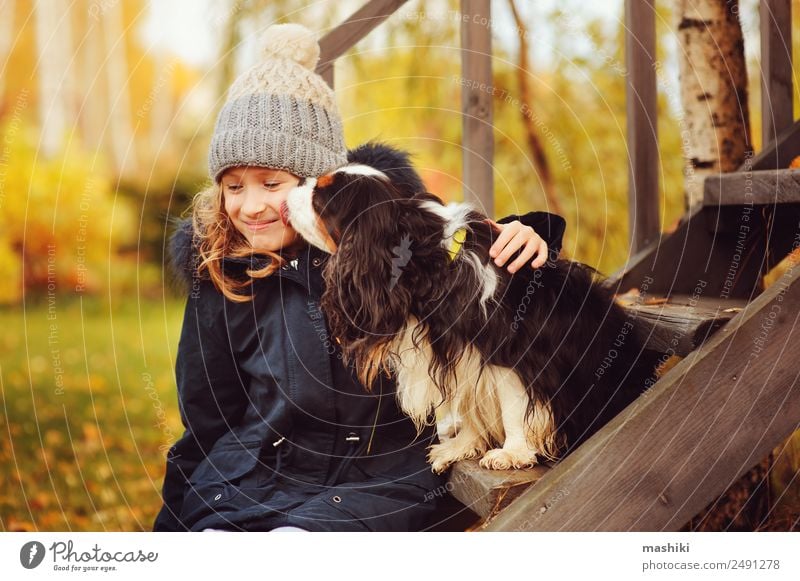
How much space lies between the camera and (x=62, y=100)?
240 inches

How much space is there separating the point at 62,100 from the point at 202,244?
439 cm

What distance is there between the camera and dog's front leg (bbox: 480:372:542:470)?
6.97ft

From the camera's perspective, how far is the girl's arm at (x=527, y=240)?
2.09 m

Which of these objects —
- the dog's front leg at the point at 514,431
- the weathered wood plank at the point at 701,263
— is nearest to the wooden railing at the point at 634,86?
the weathered wood plank at the point at 701,263

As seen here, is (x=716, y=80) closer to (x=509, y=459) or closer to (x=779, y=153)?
(x=779, y=153)

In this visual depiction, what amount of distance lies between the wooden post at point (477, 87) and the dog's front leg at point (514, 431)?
767 millimetres

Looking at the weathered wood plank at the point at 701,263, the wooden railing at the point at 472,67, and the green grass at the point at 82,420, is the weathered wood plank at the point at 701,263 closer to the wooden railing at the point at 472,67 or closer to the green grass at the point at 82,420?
the wooden railing at the point at 472,67

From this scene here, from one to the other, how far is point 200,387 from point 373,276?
2.34 feet

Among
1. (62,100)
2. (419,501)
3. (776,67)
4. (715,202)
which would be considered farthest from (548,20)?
(62,100)

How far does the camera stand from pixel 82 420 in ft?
18.2

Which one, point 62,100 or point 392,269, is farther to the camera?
point 62,100

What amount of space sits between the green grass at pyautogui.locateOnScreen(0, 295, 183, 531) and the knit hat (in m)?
1.29

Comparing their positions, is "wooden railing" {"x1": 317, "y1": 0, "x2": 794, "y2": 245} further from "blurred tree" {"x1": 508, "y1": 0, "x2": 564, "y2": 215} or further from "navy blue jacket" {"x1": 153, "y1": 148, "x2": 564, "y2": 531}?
"blurred tree" {"x1": 508, "y1": 0, "x2": 564, "y2": 215}
